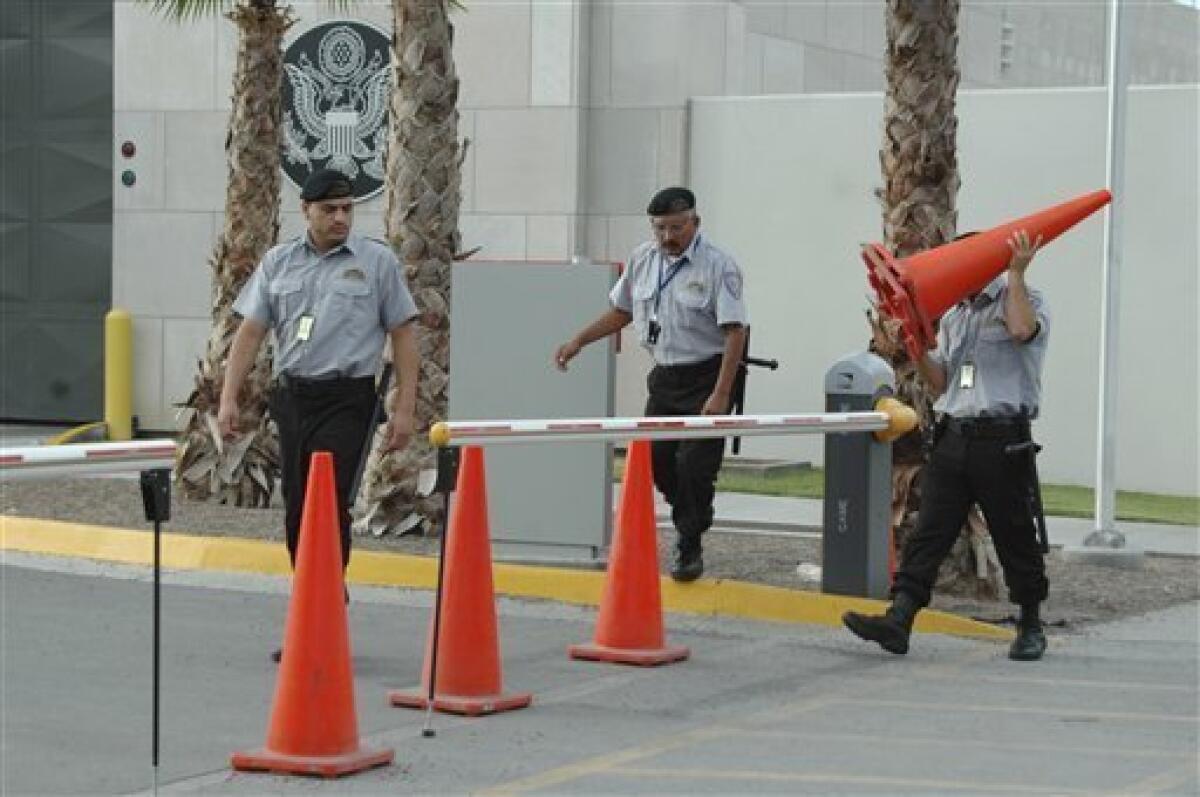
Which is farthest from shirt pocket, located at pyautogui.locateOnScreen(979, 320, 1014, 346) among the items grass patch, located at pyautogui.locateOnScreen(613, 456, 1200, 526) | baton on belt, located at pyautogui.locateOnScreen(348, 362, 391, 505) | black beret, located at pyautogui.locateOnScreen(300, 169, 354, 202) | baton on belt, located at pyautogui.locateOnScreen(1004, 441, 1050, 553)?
grass patch, located at pyautogui.locateOnScreen(613, 456, 1200, 526)

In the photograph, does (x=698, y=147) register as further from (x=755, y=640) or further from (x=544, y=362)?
(x=755, y=640)

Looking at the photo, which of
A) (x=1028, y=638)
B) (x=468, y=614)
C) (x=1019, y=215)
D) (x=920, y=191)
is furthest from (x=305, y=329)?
(x=1019, y=215)

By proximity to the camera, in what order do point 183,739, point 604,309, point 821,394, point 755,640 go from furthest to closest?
point 821,394 → point 604,309 → point 755,640 → point 183,739

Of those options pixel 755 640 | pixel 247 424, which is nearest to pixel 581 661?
pixel 755 640

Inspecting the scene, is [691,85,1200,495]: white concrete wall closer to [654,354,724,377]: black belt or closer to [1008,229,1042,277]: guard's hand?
[654,354,724,377]: black belt

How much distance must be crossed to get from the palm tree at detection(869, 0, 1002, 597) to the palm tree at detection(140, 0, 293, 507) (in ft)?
17.5

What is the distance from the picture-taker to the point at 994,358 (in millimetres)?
10312

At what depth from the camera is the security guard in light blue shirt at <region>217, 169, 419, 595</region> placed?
32.6 ft

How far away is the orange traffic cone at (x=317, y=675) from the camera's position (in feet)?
25.5

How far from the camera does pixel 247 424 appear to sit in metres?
16.0

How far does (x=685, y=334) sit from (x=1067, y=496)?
7.82m

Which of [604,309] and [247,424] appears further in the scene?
[247,424]

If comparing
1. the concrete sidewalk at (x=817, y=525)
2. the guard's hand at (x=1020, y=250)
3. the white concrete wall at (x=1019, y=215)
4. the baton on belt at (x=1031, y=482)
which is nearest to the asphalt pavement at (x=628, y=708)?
the baton on belt at (x=1031, y=482)

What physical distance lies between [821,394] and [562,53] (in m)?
3.80
